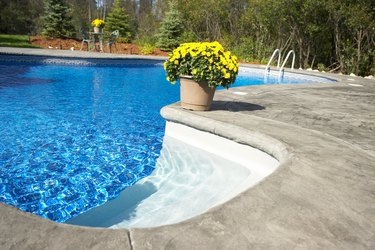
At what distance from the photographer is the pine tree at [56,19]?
1864cm

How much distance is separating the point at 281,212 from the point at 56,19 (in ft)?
65.6

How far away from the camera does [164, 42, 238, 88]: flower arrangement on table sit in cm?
390

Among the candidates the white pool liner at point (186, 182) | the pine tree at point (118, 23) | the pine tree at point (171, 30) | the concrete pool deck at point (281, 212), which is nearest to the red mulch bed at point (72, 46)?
the pine tree at point (171, 30)

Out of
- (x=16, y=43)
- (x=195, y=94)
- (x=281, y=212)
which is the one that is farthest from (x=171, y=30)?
(x=281, y=212)

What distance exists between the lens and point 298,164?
2.43 meters

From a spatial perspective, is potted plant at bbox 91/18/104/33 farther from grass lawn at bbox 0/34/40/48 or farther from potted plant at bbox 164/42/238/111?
potted plant at bbox 164/42/238/111

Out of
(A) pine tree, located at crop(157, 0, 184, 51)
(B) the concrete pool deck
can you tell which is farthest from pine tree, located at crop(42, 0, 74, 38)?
(B) the concrete pool deck

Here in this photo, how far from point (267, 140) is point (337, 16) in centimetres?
1258

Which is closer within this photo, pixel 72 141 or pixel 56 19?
pixel 72 141

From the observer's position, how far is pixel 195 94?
410 cm

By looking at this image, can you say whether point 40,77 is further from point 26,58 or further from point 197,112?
point 197,112

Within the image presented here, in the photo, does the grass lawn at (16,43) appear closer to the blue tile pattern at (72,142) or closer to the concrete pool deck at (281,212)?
the blue tile pattern at (72,142)

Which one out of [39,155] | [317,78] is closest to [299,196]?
[39,155]

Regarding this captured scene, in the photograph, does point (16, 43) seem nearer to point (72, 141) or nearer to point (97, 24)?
point (97, 24)
